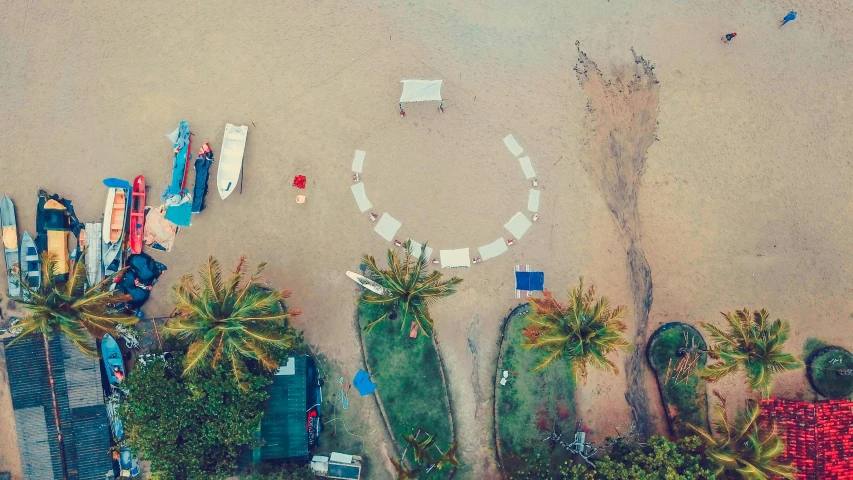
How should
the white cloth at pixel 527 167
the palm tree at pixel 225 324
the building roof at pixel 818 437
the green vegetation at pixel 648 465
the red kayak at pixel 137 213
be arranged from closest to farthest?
the palm tree at pixel 225 324 → the green vegetation at pixel 648 465 → the building roof at pixel 818 437 → the red kayak at pixel 137 213 → the white cloth at pixel 527 167

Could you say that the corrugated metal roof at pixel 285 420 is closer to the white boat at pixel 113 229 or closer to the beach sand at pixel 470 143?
the beach sand at pixel 470 143

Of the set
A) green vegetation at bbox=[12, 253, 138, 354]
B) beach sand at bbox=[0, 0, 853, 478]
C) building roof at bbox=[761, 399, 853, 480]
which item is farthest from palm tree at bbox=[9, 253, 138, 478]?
building roof at bbox=[761, 399, 853, 480]

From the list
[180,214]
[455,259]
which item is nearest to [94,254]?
[180,214]

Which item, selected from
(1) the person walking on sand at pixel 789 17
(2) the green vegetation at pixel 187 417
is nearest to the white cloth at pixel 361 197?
(2) the green vegetation at pixel 187 417

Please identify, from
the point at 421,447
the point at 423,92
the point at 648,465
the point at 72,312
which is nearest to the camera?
the point at 72,312

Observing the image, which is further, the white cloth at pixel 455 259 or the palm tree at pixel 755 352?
the white cloth at pixel 455 259

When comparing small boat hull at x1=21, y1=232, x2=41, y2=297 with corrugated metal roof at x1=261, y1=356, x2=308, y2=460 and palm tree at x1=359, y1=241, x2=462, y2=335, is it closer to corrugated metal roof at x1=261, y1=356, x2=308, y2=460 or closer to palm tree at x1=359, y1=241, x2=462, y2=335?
corrugated metal roof at x1=261, y1=356, x2=308, y2=460

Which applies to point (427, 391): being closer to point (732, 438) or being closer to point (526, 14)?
point (732, 438)

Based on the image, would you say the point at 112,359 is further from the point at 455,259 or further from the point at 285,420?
the point at 455,259
